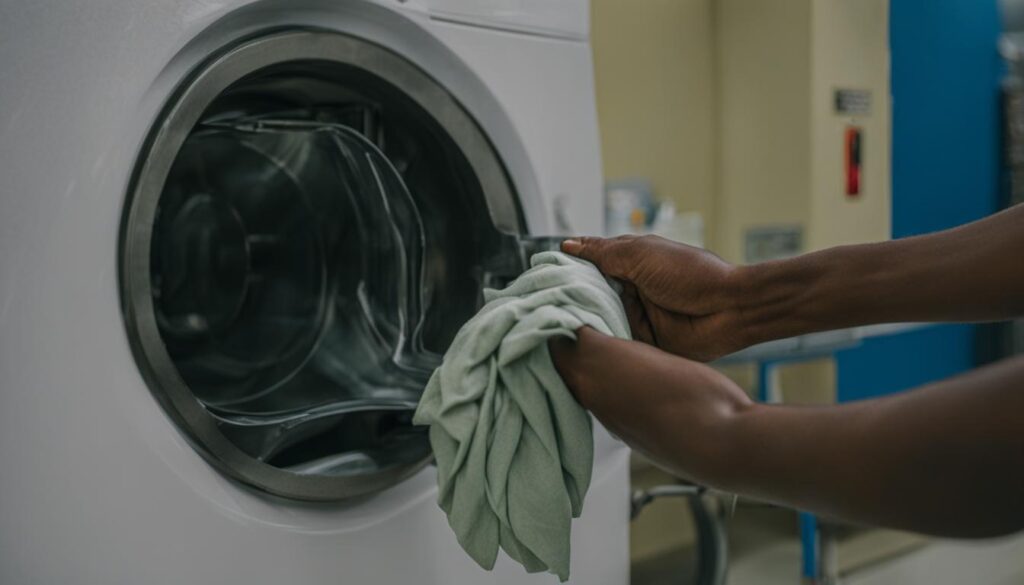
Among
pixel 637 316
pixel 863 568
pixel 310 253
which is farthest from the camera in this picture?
pixel 863 568

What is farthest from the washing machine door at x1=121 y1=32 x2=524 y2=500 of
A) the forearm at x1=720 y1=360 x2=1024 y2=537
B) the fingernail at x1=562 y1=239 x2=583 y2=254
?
the forearm at x1=720 y1=360 x2=1024 y2=537

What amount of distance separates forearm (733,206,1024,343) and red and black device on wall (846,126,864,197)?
1.67m

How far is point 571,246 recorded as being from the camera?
95cm

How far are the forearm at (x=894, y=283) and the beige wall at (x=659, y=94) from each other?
1486 millimetres

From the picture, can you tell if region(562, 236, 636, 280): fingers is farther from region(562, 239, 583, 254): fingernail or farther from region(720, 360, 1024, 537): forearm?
region(720, 360, 1024, 537): forearm

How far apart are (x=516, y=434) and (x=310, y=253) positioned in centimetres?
62

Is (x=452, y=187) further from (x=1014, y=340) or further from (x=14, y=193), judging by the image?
(x=1014, y=340)

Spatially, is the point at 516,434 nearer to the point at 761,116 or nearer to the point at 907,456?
the point at 907,456

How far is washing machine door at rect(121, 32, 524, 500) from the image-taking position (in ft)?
2.77

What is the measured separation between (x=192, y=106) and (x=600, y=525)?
2.19 feet

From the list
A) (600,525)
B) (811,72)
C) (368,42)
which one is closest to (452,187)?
(368,42)

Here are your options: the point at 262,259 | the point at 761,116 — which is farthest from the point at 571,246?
the point at 761,116

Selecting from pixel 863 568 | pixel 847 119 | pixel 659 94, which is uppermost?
pixel 659 94

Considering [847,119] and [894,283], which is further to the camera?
[847,119]
